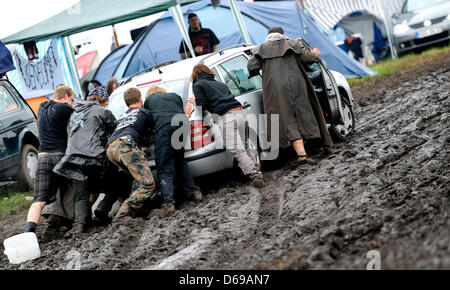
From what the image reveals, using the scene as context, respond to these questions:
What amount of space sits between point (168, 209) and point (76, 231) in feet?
3.46

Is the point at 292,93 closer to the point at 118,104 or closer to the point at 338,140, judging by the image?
the point at 338,140

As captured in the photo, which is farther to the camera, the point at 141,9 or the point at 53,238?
the point at 141,9

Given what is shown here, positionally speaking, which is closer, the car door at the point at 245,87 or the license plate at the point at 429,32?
the car door at the point at 245,87

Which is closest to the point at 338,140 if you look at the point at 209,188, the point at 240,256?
the point at 209,188

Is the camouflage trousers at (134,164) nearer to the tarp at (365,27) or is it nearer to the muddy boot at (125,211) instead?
the muddy boot at (125,211)

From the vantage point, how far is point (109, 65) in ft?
59.5

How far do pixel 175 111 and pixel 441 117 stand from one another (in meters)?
3.52

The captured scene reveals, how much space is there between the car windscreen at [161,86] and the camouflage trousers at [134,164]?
108 centimetres

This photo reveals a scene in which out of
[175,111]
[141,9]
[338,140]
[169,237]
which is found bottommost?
[338,140]

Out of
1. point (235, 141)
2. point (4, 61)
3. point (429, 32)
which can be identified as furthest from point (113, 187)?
point (429, 32)

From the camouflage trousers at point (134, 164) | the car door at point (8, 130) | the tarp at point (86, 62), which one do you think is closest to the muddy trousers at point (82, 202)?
the camouflage trousers at point (134, 164)

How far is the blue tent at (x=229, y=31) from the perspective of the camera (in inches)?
632

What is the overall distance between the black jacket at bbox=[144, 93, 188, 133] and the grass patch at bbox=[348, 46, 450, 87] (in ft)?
31.2
